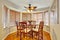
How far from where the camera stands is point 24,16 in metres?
9.12

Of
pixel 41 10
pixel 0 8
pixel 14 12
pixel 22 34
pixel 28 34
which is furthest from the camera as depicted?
pixel 41 10

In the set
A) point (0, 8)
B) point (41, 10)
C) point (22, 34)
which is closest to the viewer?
point (0, 8)

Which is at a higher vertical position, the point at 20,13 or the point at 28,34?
the point at 20,13

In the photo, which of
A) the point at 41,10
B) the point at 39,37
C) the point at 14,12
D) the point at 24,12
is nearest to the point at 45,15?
the point at 41,10

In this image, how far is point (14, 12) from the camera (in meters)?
8.24

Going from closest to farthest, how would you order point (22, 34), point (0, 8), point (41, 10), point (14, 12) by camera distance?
point (0, 8) → point (22, 34) → point (14, 12) → point (41, 10)

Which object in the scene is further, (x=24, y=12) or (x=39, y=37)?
(x=24, y=12)

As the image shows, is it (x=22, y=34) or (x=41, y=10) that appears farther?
(x=41, y=10)

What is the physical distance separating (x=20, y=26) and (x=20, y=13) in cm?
372

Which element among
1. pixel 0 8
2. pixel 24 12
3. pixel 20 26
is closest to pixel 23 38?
pixel 20 26

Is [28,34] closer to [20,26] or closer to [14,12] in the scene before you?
[20,26]

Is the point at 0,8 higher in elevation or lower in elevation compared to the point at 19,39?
higher

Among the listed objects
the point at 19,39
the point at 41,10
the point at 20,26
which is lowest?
the point at 19,39

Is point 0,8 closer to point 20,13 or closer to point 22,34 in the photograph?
point 22,34
